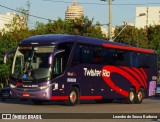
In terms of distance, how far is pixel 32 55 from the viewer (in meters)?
24.5

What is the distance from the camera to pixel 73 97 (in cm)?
2559

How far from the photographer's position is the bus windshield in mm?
23984

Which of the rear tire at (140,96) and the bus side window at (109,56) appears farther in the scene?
the rear tire at (140,96)

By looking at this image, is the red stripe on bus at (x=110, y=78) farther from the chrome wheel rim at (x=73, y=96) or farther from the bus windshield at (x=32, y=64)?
the bus windshield at (x=32, y=64)

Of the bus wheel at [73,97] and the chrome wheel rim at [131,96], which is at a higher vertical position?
the bus wheel at [73,97]

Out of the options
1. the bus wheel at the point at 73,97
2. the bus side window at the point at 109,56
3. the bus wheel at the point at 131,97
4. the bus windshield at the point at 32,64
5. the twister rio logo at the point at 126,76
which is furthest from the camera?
the bus wheel at the point at 131,97

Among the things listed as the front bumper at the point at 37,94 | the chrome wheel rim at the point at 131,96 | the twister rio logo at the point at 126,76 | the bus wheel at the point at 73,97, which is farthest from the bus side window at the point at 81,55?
the chrome wheel rim at the point at 131,96

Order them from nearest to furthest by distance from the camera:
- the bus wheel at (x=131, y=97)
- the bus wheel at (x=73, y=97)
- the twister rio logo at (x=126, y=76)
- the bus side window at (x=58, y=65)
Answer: the bus side window at (x=58, y=65)
the bus wheel at (x=73, y=97)
the twister rio logo at (x=126, y=76)
the bus wheel at (x=131, y=97)

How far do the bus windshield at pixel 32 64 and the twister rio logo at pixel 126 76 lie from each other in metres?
5.01

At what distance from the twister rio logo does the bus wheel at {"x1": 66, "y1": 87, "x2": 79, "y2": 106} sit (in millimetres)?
Answer: 2911

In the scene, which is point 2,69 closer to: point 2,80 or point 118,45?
point 2,80

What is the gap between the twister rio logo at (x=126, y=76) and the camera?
94.0 ft

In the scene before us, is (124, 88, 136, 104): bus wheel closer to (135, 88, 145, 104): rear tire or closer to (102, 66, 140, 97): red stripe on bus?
(135, 88, 145, 104): rear tire

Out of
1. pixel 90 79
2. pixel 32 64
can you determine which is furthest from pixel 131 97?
pixel 32 64
